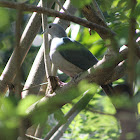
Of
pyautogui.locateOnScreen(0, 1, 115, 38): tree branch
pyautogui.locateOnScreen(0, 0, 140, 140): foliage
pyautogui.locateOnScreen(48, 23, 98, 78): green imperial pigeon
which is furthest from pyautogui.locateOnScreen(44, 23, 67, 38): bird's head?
pyautogui.locateOnScreen(0, 1, 115, 38): tree branch

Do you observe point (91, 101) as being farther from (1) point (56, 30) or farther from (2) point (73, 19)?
(2) point (73, 19)

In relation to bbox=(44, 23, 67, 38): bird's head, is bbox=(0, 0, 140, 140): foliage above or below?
below

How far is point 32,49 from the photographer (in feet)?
16.4

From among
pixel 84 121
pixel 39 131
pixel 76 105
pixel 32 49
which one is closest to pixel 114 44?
pixel 76 105

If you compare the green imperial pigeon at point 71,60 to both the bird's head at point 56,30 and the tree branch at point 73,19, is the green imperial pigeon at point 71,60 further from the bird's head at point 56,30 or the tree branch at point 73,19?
the tree branch at point 73,19

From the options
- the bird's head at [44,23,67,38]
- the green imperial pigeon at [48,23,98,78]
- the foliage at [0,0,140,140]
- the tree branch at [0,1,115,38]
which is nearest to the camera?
the foliage at [0,0,140,140]

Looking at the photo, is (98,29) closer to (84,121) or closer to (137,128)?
(137,128)

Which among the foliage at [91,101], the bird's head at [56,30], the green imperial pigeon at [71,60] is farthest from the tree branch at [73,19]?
the bird's head at [56,30]

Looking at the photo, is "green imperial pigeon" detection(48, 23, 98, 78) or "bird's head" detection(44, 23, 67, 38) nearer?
"green imperial pigeon" detection(48, 23, 98, 78)

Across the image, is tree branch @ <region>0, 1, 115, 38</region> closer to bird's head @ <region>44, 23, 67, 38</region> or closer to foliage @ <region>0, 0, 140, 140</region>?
foliage @ <region>0, 0, 140, 140</region>

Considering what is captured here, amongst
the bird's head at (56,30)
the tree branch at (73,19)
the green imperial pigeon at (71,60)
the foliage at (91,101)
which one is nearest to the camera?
the foliage at (91,101)

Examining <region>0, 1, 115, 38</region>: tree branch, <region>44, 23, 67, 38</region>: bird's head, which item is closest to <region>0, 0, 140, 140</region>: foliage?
<region>0, 1, 115, 38</region>: tree branch

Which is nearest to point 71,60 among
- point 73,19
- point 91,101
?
point 91,101

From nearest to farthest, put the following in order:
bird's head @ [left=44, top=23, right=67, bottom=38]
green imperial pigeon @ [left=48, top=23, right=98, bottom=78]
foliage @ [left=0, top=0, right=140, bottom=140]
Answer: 1. foliage @ [left=0, top=0, right=140, bottom=140]
2. green imperial pigeon @ [left=48, top=23, right=98, bottom=78]
3. bird's head @ [left=44, top=23, right=67, bottom=38]
